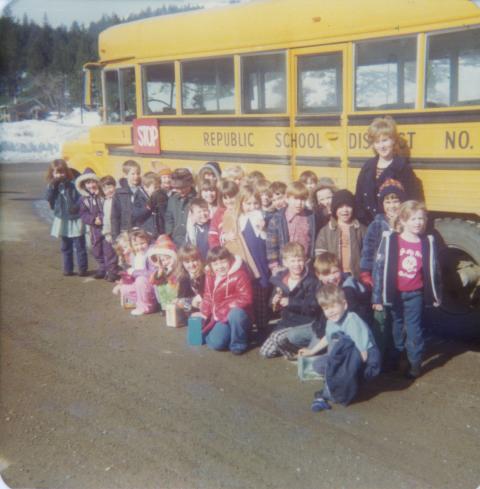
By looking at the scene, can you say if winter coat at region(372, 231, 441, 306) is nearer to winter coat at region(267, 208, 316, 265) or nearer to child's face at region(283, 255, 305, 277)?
child's face at region(283, 255, 305, 277)

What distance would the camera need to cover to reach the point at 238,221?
5090mm

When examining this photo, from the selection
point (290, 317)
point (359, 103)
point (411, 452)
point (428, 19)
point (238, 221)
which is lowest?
point (411, 452)

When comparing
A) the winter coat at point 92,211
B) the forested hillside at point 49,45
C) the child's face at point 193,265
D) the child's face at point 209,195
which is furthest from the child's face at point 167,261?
the forested hillside at point 49,45

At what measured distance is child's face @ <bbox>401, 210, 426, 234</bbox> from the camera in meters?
4.09

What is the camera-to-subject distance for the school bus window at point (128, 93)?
7.61 meters

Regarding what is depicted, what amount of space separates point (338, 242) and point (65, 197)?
3316mm

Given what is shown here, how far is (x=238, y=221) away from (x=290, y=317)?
938 millimetres

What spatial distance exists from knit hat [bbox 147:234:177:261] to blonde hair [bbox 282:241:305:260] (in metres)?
1.25

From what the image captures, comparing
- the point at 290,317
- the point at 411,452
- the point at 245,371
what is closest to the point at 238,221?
the point at 290,317

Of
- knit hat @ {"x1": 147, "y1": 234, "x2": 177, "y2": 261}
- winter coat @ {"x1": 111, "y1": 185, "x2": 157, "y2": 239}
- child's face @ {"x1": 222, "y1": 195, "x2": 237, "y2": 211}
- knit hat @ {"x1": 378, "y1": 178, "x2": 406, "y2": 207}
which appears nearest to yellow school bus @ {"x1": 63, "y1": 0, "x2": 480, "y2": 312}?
knit hat @ {"x1": 378, "y1": 178, "x2": 406, "y2": 207}

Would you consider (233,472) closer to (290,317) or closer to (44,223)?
(290,317)

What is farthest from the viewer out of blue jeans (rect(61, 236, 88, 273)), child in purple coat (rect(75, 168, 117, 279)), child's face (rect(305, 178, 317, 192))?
blue jeans (rect(61, 236, 88, 273))

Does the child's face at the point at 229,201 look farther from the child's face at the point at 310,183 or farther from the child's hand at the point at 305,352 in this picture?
the child's hand at the point at 305,352

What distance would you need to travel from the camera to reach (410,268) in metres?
4.13
